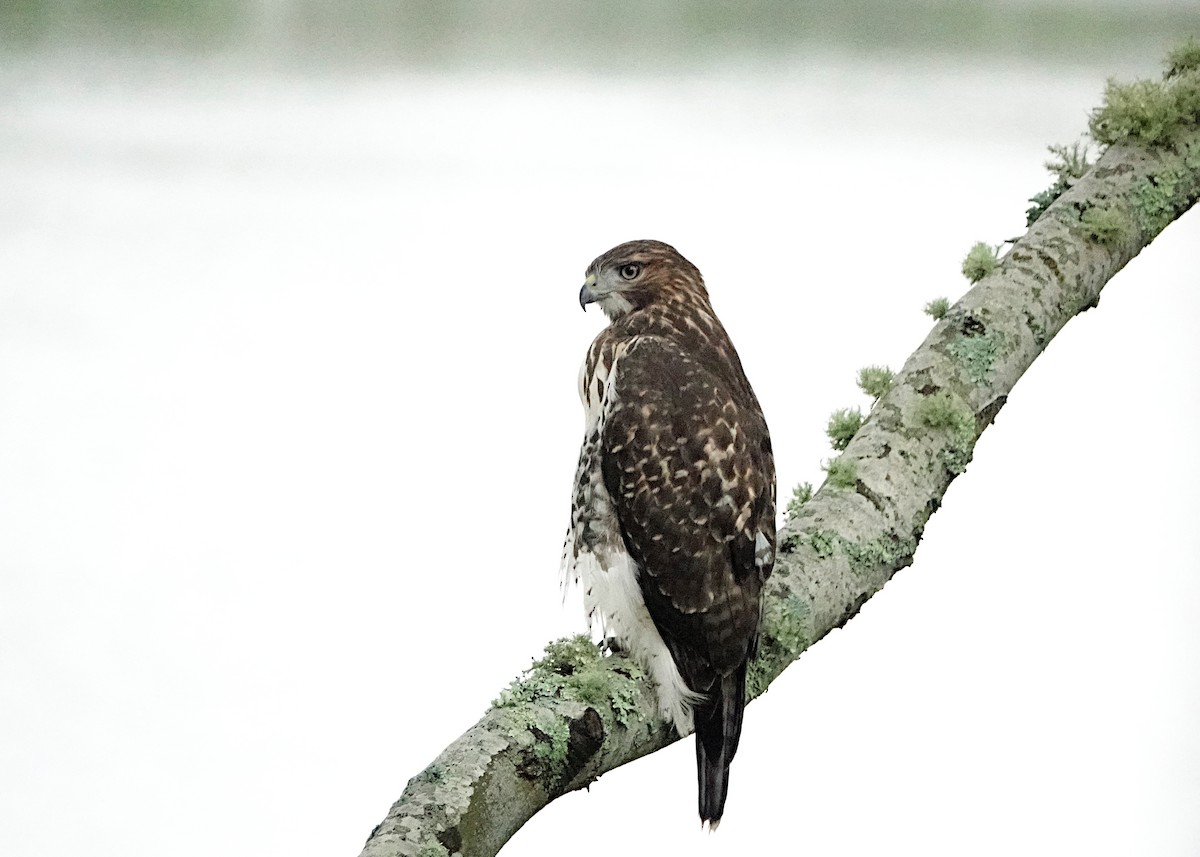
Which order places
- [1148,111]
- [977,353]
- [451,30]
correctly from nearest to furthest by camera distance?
[977,353] → [1148,111] → [451,30]

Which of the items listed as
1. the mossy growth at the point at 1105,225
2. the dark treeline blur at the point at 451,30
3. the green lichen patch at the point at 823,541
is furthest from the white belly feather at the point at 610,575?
the dark treeline blur at the point at 451,30

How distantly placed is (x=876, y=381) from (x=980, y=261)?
23cm

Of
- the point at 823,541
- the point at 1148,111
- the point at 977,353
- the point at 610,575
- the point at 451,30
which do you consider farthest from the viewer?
the point at 451,30

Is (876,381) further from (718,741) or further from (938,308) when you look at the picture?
(718,741)

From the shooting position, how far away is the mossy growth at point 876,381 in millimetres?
1651

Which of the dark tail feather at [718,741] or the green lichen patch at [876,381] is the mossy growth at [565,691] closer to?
the dark tail feather at [718,741]

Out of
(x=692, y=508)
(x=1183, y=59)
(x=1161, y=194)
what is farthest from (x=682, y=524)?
(x=1183, y=59)

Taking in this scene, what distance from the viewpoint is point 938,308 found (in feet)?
5.55

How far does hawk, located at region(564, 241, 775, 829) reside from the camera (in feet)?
4.31

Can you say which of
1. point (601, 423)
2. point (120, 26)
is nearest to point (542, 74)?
point (120, 26)

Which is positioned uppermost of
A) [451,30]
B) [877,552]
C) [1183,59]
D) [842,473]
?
[451,30]

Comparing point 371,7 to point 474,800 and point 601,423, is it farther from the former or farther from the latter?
point 474,800

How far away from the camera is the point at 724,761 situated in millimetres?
1352

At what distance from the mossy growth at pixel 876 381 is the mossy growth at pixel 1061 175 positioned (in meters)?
0.34
